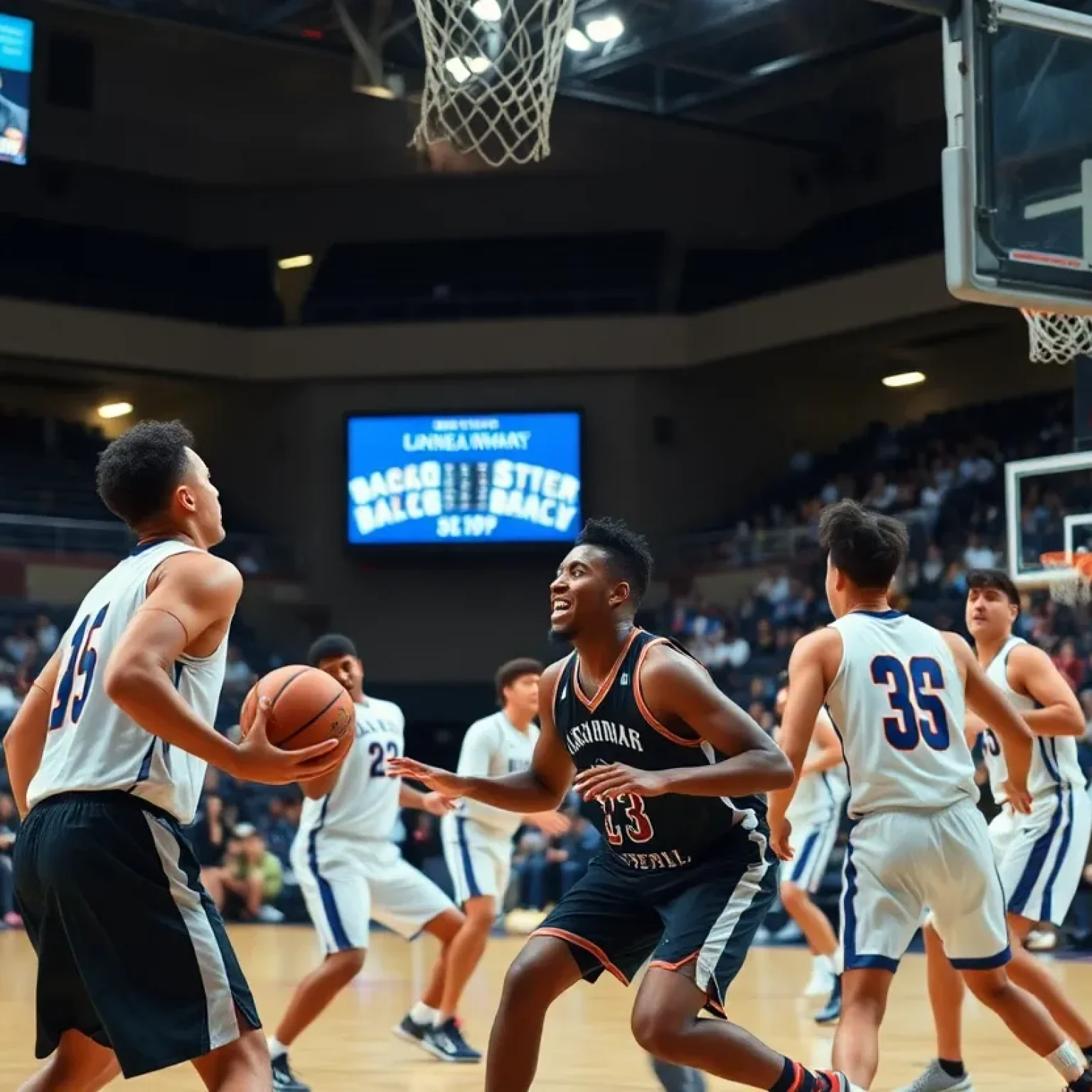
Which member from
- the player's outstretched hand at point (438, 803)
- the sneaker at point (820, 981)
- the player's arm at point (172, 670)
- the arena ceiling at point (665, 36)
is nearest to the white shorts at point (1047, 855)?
the player's outstretched hand at point (438, 803)

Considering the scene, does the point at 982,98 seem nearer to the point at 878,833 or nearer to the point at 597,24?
the point at 878,833

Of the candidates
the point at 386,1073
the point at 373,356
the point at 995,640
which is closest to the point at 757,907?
the point at 995,640

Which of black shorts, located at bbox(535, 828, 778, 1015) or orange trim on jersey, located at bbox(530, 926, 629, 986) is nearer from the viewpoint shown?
black shorts, located at bbox(535, 828, 778, 1015)

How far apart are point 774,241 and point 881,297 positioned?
2435mm

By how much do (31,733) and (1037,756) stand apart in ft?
13.8

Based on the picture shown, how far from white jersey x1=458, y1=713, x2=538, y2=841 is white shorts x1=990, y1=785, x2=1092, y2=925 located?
2.85 m

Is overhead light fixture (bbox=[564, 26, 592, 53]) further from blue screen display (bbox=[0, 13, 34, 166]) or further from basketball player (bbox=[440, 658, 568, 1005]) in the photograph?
basketball player (bbox=[440, 658, 568, 1005])

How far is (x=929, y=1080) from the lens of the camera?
19.6ft

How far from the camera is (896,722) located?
5.25m

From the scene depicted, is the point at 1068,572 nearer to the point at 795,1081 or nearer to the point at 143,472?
the point at 795,1081

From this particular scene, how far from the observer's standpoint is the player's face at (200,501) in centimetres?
395

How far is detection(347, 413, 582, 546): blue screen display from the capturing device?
22.2 m

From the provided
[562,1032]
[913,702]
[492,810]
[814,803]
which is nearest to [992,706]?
[913,702]

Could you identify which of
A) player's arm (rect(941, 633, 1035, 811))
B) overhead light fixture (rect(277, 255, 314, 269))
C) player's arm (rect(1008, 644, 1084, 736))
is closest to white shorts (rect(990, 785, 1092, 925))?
player's arm (rect(1008, 644, 1084, 736))
